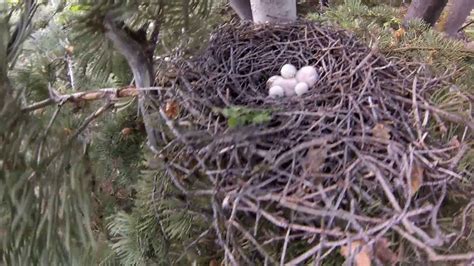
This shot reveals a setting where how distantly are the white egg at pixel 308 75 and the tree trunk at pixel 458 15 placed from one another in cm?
75

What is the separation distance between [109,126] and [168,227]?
0.18 m

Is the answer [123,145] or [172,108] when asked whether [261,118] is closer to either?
[172,108]

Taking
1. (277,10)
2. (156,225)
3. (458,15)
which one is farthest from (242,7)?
(458,15)

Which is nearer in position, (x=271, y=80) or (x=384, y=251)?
(x=384, y=251)

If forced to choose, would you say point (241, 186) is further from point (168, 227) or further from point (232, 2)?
point (232, 2)

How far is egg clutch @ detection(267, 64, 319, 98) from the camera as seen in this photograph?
0.53 m

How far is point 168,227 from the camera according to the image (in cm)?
52

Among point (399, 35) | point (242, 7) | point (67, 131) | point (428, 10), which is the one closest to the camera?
point (67, 131)

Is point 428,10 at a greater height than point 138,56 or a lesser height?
lesser

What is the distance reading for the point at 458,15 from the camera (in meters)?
1.19

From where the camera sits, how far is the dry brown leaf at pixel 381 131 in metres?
0.44

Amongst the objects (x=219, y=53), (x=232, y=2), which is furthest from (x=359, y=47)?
(x=232, y=2)

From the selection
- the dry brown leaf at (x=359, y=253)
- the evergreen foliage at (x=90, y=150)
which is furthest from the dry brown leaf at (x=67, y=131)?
the dry brown leaf at (x=359, y=253)

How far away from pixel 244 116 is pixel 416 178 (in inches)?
6.0
